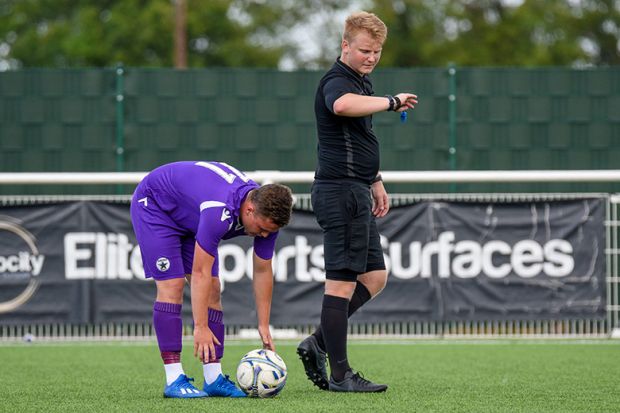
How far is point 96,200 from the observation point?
10609mm

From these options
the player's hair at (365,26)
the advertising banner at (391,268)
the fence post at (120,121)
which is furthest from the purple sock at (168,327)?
the fence post at (120,121)

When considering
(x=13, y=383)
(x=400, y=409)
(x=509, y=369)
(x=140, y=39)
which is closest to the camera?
(x=400, y=409)

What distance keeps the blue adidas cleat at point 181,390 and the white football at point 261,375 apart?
0.82 ft

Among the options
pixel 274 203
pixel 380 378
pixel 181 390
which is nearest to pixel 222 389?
pixel 181 390

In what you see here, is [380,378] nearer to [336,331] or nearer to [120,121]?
[336,331]

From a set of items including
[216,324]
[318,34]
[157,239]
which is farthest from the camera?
[318,34]

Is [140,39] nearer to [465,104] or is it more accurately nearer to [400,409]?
[465,104]

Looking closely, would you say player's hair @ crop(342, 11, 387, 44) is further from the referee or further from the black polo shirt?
the black polo shirt

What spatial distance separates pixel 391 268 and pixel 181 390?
14.3ft

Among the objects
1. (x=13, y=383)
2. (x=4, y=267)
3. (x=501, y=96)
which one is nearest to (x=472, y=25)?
(x=501, y=96)

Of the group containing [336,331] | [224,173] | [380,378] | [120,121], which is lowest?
[380,378]

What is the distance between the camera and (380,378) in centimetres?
761

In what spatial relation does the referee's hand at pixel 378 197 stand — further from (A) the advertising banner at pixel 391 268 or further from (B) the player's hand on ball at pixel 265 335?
(A) the advertising banner at pixel 391 268

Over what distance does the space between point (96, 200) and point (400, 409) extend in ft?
17.6
